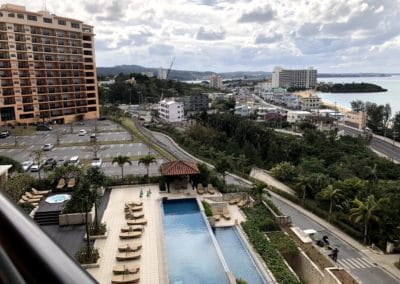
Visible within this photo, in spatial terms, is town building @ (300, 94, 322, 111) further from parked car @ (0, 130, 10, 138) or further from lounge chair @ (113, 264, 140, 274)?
lounge chair @ (113, 264, 140, 274)

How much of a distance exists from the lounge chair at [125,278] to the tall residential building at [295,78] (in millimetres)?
148561

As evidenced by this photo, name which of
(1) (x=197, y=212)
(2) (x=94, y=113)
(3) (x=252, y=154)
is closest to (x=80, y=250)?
(1) (x=197, y=212)

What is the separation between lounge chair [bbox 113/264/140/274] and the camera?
1188 cm

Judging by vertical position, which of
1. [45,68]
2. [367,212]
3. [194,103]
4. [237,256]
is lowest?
[237,256]

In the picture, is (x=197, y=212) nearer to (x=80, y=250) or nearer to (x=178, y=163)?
(x=178, y=163)

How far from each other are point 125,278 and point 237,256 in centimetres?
471

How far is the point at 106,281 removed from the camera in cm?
1163

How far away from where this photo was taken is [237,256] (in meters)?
14.2

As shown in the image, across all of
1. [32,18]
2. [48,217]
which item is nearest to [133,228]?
[48,217]

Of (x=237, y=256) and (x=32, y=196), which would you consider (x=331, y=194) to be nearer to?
(x=237, y=256)

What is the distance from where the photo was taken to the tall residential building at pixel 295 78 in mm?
153250

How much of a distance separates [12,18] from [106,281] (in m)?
42.9

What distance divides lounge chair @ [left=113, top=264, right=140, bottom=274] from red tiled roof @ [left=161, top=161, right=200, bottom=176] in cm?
819

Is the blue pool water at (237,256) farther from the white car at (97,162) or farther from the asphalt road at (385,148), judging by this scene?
the asphalt road at (385,148)
